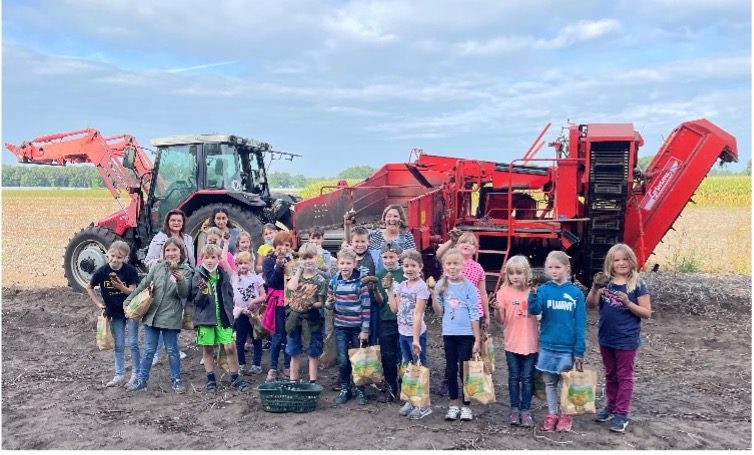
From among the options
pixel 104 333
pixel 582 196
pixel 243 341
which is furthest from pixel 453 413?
pixel 582 196

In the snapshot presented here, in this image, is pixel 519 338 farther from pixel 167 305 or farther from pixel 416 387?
pixel 167 305

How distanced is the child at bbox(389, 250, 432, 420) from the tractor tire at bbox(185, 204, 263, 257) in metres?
4.32

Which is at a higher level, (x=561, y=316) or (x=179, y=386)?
(x=561, y=316)

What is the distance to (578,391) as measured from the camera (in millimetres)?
4602

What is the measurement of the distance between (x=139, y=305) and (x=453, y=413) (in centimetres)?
282

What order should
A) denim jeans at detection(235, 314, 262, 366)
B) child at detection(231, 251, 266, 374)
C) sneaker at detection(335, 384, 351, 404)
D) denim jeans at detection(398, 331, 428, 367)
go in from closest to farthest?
1. denim jeans at detection(398, 331, 428, 367)
2. sneaker at detection(335, 384, 351, 404)
3. child at detection(231, 251, 266, 374)
4. denim jeans at detection(235, 314, 262, 366)

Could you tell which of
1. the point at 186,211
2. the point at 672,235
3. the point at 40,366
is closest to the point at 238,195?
the point at 186,211

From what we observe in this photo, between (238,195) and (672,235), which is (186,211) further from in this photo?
(672,235)

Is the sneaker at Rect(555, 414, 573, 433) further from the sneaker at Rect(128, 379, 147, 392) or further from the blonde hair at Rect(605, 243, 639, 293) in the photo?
the sneaker at Rect(128, 379, 147, 392)

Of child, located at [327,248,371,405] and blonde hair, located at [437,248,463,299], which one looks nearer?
blonde hair, located at [437,248,463,299]

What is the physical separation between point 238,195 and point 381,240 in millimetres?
4150

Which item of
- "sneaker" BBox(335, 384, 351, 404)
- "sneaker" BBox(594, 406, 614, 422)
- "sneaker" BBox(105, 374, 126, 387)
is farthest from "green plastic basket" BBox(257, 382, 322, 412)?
"sneaker" BBox(594, 406, 614, 422)

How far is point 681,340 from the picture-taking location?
7559mm

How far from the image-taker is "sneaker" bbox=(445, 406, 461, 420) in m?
4.90
